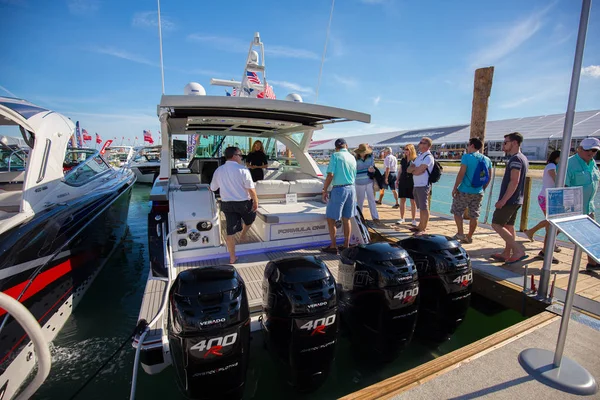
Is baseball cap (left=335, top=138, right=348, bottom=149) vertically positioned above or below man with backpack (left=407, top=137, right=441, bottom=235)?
above

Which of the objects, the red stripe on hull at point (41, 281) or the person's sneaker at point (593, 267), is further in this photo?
the person's sneaker at point (593, 267)

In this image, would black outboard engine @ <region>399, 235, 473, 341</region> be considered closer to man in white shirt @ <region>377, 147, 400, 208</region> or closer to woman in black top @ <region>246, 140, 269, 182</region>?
woman in black top @ <region>246, 140, 269, 182</region>

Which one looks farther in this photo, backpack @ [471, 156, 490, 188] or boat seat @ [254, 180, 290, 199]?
boat seat @ [254, 180, 290, 199]

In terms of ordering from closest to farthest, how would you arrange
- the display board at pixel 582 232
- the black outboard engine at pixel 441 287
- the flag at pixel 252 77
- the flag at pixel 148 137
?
the display board at pixel 582 232 → the black outboard engine at pixel 441 287 → the flag at pixel 252 77 → the flag at pixel 148 137

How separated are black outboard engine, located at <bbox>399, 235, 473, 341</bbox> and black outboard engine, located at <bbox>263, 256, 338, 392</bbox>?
962 mm

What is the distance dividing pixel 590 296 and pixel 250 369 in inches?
132

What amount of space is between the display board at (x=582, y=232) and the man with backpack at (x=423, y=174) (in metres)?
2.83

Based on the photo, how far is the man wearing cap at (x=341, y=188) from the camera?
3805 millimetres

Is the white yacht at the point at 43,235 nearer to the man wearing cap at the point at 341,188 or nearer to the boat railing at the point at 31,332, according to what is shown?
the boat railing at the point at 31,332

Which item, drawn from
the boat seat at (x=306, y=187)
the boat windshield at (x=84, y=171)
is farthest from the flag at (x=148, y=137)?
the boat seat at (x=306, y=187)

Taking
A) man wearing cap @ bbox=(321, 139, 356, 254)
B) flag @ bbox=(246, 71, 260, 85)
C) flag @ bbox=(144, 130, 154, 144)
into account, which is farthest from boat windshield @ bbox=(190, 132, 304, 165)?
flag @ bbox=(144, 130, 154, 144)

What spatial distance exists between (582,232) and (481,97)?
5.19 metres

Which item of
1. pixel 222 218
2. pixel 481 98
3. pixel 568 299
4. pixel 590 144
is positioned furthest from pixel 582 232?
pixel 481 98

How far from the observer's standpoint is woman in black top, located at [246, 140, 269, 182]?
5.33 m
